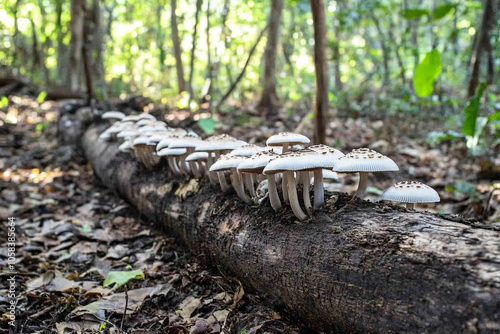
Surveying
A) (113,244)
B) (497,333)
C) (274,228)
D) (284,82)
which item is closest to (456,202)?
(274,228)

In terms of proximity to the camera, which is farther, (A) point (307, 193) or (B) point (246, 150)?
(B) point (246, 150)

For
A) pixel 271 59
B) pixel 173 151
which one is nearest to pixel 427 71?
pixel 173 151

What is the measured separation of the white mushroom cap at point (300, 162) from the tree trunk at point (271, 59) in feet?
24.4

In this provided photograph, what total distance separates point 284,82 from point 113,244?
28.5ft

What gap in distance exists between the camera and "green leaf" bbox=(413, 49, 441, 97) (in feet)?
12.2

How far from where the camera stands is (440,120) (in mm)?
9023

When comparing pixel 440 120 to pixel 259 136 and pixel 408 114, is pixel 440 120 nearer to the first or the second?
pixel 408 114

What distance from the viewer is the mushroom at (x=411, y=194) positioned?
2.39 m

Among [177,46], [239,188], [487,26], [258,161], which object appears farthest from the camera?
[177,46]

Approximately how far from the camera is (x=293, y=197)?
2.52 metres

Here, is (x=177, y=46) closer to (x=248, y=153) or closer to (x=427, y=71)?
(x=427, y=71)

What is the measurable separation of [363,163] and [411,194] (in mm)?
416

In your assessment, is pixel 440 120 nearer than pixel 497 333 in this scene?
A: No

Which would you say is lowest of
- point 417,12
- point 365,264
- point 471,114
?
point 365,264
